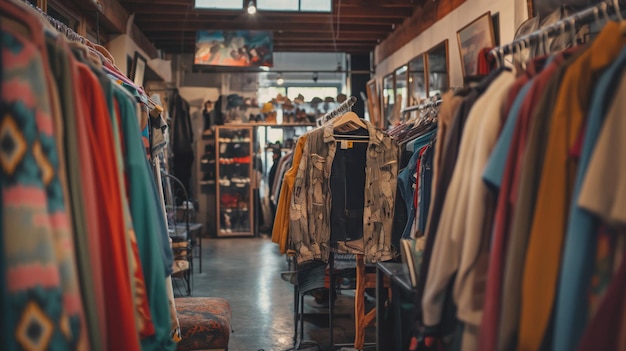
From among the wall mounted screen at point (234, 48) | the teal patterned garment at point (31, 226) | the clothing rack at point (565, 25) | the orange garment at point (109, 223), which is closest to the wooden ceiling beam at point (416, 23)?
the wall mounted screen at point (234, 48)

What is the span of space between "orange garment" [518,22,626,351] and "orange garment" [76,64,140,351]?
0.99 meters

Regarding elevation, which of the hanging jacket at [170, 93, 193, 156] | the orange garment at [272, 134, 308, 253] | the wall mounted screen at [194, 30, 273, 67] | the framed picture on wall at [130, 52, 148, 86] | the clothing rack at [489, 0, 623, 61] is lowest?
the orange garment at [272, 134, 308, 253]

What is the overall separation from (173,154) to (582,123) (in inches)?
345

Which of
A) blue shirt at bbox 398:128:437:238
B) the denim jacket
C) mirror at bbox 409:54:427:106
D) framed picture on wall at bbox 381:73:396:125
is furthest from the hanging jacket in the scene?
blue shirt at bbox 398:128:437:238

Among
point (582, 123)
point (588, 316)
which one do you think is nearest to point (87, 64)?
point (582, 123)

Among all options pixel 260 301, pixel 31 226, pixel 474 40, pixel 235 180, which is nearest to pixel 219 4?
pixel 474 40

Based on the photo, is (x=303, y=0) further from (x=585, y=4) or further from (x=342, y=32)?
(x=585, y=4)

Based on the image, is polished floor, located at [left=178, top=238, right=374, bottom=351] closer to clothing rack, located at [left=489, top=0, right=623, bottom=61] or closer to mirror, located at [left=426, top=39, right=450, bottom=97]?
mirror, located at [left=426, top=39, right=450, bottom=97]

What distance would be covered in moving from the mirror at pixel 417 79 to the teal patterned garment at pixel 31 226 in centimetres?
573

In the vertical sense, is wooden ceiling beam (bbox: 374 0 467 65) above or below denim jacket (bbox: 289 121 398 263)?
above

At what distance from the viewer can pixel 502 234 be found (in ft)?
4.73

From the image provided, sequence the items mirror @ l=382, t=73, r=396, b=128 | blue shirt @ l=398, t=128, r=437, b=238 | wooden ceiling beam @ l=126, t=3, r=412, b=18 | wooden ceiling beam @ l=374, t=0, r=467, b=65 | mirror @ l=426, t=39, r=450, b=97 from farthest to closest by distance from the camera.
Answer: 1. mirror @ l=382, t=73, r=396, b=128
2. wooden ceiling beam @ l=126, t=3, r=412, b=18
3. wooden ceiling beam @ l=374, t=0, r=467, b=65
4. mirror @ l=426, t=39, r=450, b=97
5. blue shirt @ l=398, t=128, r=437, b=238

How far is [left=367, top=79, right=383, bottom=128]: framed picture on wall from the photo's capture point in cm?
855

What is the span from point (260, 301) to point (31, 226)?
4.30m
